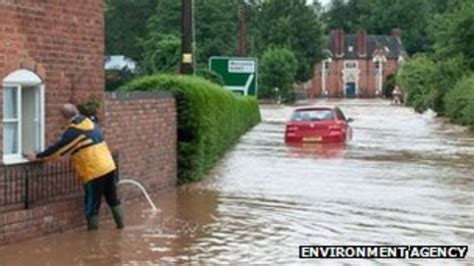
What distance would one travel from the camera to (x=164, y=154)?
18281 millimetres

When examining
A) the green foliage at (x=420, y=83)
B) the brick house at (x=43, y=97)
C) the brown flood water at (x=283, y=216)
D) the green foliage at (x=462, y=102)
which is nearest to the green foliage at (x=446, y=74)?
the green foliage at (x=420, y=83)

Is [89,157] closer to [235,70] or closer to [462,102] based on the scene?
[235,70]

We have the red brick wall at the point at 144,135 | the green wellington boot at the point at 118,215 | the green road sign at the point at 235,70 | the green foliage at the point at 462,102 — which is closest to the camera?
the green wellington boot at the point at 118,215

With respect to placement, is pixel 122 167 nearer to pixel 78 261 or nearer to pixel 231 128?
pixel 78 261

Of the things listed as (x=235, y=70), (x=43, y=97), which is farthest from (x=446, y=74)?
(x=43, y=97)

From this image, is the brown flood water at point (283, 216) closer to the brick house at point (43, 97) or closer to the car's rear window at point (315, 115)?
the brick house at point (43, 97)

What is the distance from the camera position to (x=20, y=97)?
1302 cm

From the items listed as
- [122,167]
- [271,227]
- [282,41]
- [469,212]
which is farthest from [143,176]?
[282,41]

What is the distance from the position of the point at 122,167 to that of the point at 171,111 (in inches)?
115

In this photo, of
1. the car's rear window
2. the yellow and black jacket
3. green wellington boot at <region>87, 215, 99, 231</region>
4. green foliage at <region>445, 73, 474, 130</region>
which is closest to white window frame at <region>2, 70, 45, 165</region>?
the yellow and black jacket

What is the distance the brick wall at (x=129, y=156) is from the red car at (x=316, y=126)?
1266 cm

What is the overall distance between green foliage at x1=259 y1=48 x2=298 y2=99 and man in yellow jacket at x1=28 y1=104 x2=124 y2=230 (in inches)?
3541

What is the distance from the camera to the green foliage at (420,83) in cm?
6392

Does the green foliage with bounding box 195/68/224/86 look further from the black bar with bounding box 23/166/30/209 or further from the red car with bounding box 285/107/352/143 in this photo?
the black bar with bounding box 23/166/30/209
